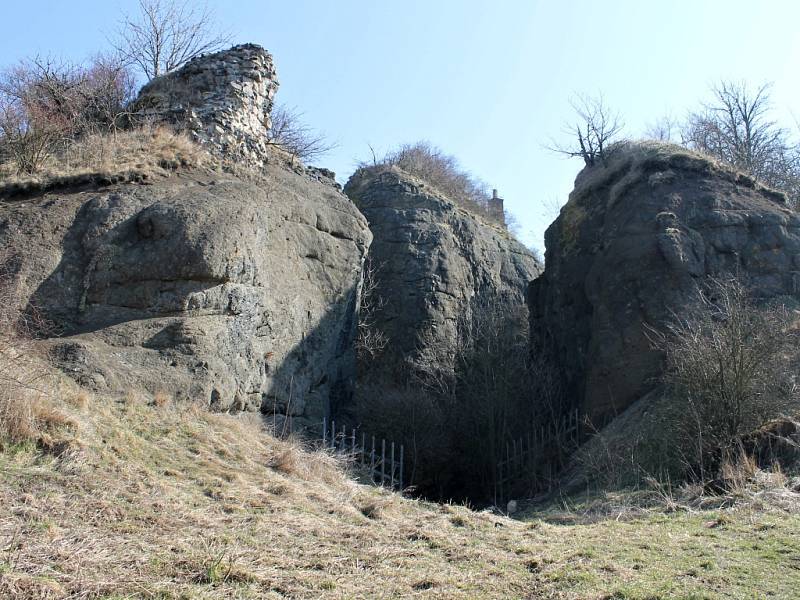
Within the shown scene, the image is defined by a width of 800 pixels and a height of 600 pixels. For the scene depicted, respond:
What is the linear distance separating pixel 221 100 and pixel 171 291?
688 cm

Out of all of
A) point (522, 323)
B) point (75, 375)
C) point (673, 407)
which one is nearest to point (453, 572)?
point (75, 375)

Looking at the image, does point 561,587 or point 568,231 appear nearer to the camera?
point 561,587

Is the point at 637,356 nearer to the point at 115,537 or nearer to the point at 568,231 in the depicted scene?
the point at 568,231

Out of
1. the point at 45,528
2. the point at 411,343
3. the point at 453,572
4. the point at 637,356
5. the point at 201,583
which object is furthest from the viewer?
the point at 411,343

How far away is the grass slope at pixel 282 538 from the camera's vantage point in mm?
6684

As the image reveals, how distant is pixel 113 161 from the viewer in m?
18.0

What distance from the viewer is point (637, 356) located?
814 inches

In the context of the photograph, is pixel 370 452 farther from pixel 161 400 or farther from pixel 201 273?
pixel 161 400

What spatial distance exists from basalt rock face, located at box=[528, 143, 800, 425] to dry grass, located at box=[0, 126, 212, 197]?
36.4ft

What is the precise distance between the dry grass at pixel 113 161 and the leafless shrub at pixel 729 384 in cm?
1160

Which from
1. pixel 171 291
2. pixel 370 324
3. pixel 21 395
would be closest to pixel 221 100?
pixel 171 291

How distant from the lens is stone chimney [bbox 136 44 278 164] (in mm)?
20172

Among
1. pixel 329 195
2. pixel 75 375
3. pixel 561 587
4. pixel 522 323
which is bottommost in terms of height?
pixel 561 587

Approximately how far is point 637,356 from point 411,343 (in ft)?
31.3
